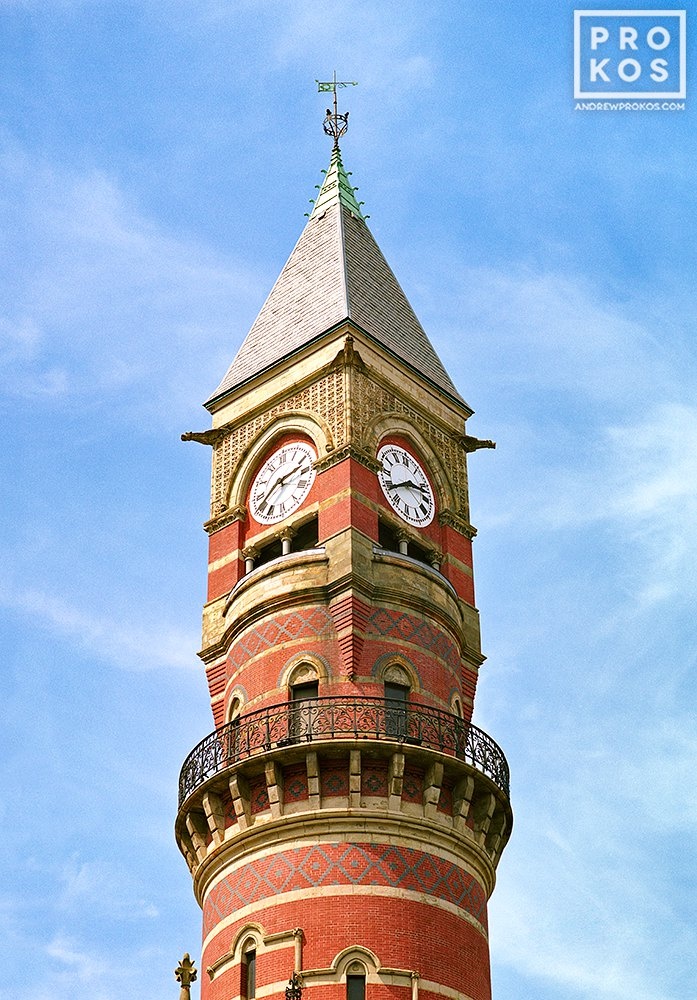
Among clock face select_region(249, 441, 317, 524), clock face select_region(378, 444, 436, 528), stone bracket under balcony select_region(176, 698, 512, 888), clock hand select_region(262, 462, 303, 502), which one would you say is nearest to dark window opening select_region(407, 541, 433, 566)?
clock face select_region(378, 444, 436, 528)

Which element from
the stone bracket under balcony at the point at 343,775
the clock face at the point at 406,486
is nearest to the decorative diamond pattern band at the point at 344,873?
the stone bracket under balcony at the point at 343,775

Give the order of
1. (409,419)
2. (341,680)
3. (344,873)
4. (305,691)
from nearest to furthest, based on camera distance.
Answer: (344,873) < (341,680) < (305,691) < (409,419)

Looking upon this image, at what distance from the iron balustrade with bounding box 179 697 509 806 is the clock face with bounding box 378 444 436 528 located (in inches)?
227

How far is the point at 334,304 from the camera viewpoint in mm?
43719

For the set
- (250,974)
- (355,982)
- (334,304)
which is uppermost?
(334,304)

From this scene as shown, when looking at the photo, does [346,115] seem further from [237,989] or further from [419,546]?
[237,989]

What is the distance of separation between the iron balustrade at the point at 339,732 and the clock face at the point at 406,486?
5778mm

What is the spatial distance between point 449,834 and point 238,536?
984cm

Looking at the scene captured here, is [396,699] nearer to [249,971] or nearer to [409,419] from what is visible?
[249,971]

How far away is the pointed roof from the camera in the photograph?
43.7 meters

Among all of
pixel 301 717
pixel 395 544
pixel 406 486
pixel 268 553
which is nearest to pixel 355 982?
pixel 301 717

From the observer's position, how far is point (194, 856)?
123 ft

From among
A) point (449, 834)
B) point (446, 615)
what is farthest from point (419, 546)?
point (449, 834)

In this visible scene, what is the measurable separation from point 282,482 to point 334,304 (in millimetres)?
5189
